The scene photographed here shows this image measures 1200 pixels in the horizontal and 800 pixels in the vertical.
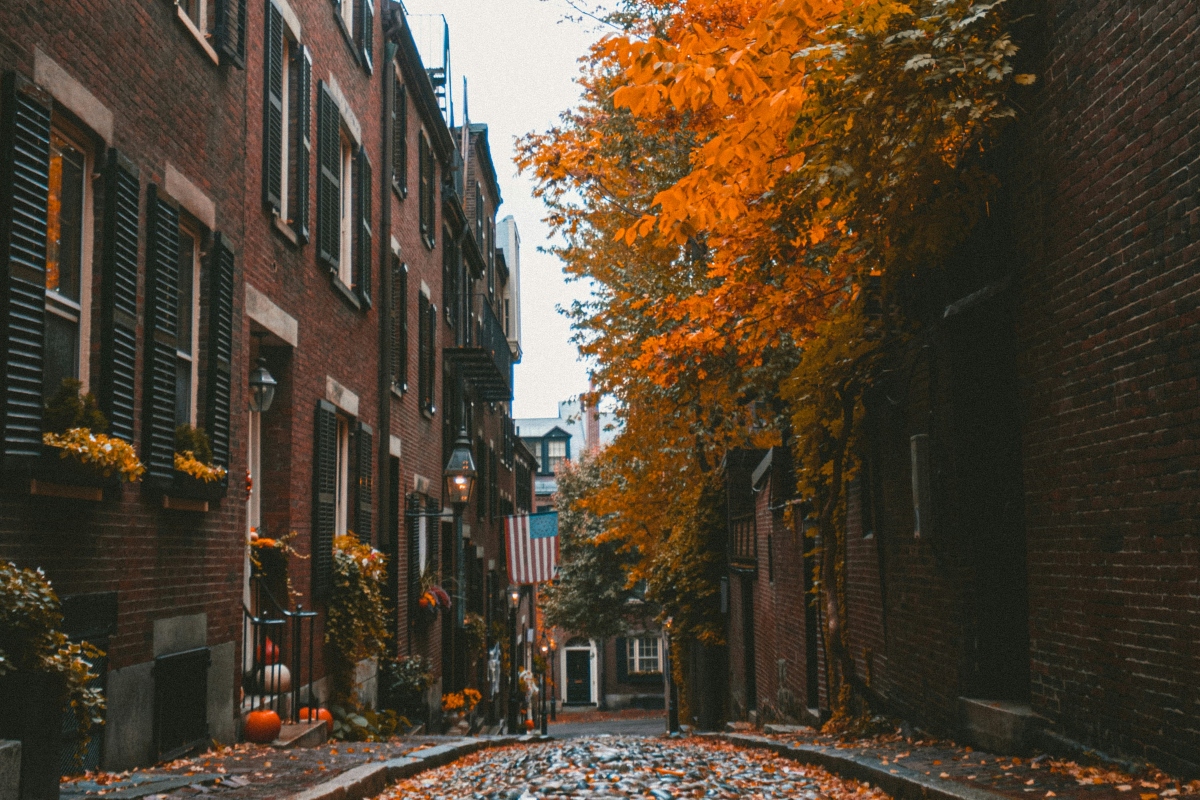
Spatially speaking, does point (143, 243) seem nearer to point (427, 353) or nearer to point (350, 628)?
point (350, 628)

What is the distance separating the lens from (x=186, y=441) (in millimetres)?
8586

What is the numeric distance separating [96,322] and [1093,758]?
21.2 feet

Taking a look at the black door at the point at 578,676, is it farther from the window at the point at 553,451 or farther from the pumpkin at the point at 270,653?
the pumpkin at the point at 270,653

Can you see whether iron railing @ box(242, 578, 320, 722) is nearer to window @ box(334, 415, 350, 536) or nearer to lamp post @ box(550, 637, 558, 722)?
window @ box(334, 415, 350, 536)

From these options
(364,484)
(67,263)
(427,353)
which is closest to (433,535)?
(427,353)

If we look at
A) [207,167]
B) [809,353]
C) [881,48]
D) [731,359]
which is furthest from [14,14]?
[731,359]

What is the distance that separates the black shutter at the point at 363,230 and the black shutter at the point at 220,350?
5.79 metres

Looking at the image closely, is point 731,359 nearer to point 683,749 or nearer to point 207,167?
point 683,749

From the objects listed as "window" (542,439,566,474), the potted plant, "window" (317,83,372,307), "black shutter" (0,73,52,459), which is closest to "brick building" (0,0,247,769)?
"black shutter" (0,73,52,459)

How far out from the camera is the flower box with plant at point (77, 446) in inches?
243

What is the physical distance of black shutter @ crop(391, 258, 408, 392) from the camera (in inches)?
699

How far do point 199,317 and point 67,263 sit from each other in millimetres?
2318

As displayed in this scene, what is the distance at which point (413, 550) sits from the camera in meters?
18.4

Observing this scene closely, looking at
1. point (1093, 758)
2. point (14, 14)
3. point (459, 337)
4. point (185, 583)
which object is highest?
point (459, 337)
